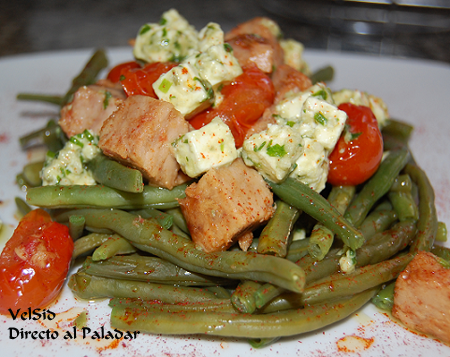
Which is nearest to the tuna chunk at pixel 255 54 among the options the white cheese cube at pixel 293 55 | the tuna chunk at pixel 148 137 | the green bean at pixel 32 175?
the white cheese cube at pixel 293 55

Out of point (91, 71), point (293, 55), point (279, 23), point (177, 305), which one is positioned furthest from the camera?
point (279, 23)

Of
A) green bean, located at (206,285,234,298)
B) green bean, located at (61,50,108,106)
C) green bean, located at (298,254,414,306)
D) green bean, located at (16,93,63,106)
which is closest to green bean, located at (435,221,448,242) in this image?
green bean, located at (298,254,414,306)

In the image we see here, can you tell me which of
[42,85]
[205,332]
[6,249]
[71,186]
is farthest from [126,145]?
[42,85]

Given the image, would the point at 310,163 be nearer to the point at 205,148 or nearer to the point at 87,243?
the point at 205,148

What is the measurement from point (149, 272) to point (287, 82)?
2031mm

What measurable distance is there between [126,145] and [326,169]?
1530 millimetres

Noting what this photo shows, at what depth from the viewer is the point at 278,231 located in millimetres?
2893

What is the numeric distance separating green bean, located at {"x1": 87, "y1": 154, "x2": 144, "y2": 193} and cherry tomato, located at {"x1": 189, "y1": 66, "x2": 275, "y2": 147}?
2.23 ft

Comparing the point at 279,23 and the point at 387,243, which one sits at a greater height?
the point at 387,243

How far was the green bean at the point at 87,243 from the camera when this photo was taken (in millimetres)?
3217

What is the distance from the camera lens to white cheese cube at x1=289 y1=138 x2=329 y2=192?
307 cm

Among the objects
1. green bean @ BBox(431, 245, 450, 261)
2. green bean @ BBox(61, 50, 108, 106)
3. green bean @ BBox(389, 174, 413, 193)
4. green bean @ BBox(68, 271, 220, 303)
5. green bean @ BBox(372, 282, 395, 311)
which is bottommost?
green bean @ BBox(372, 282, 395, 311)

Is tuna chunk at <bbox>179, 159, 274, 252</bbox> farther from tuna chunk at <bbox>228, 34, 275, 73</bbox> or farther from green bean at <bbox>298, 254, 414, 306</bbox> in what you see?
tuna chunk at <bbox>228, 34, 275, 73</bbox>

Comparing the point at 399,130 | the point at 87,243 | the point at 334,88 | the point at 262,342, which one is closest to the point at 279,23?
the point at 334,88
